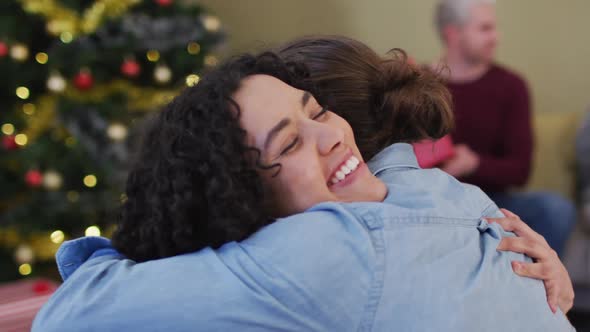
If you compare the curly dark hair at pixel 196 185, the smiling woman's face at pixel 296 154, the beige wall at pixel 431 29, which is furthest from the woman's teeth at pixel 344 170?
the beige wall at pixel 431 29

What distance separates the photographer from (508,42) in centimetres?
353

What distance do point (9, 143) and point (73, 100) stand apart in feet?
0.95

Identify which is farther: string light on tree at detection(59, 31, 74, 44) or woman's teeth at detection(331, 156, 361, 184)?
string light on tree at detection(59, 31, 74, 44)

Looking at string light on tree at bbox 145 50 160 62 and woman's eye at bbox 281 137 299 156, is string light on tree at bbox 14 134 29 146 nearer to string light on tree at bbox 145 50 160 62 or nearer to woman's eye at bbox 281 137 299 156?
string light on tree at bbox 145 50 160 62

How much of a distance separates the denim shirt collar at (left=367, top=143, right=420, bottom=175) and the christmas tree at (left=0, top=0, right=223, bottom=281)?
5.49 feet

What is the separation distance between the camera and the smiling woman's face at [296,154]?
0.96 meters

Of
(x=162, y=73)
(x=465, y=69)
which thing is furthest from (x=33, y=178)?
(x=465, y=69)

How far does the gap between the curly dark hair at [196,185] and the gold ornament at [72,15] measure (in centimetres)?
183

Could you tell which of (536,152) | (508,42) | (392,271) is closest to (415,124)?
(392,271)

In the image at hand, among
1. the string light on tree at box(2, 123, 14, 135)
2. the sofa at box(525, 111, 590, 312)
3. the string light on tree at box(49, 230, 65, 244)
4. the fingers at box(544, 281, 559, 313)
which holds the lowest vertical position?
the sofa at box(525, 111, 590, 312)

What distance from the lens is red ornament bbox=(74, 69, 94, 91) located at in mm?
2652

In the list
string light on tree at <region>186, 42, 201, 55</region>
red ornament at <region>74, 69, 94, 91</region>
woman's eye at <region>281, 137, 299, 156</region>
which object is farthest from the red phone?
red ornament at <region>74, 69, 94, 91</region>

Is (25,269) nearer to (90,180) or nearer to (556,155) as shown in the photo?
(90,180)

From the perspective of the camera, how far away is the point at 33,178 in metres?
2.58
